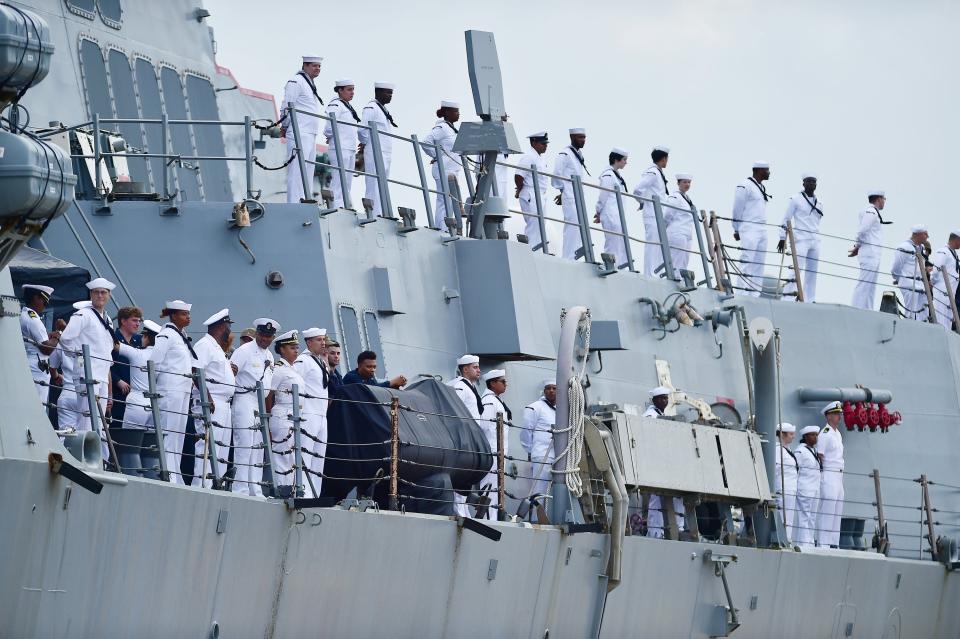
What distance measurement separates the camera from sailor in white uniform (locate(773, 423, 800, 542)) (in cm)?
1495

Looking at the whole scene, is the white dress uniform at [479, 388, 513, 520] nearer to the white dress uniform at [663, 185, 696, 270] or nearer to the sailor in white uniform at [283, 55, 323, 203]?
the sailor in white uniform at [283, 55, 323, 203]

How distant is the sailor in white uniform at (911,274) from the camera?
61.9 feet

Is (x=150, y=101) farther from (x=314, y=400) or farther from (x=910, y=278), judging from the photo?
(x=910, y=278)

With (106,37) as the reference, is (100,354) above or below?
below

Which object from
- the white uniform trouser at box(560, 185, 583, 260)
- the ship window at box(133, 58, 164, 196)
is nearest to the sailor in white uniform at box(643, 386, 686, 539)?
the white uniform trouser at box(560, 185, 583, 260)

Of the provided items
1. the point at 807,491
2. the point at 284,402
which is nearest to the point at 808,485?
the point at 807,491

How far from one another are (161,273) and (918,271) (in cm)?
957

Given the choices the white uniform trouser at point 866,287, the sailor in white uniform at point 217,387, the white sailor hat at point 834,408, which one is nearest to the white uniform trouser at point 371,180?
the sailor in white uniform at point 217,387

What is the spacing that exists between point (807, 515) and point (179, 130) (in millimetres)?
6388

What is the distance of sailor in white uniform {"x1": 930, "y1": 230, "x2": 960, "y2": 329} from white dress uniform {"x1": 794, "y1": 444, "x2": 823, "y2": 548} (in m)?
3.46

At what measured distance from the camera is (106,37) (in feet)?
49.4

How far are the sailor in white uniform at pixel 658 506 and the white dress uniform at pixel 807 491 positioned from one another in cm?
178

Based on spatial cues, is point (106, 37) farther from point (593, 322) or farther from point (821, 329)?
point (821, 329)

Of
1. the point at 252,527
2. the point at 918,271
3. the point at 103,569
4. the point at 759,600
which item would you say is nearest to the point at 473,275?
the point at 759,600
